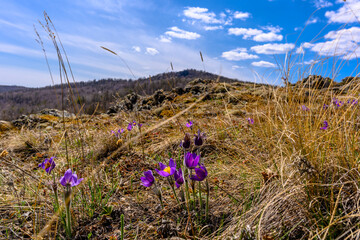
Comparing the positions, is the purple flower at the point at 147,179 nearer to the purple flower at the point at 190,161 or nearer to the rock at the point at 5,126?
the purple flower at the point at 190,161

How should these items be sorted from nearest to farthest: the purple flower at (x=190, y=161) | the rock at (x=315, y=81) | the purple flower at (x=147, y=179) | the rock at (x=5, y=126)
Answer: the purple flower at (x=190, y=161), the purple flower at (x=147, y=179), the rock at (x=315, y=81), the rock at (x=5, y=126)

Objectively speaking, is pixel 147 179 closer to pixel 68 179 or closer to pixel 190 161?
pixel 190 161

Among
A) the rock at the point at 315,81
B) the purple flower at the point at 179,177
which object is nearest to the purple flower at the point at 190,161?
the purple flower at the point at 179,177

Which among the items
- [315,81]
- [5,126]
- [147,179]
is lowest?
[5,126]

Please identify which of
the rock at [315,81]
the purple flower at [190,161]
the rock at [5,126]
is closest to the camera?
the purple flower at [190,161]

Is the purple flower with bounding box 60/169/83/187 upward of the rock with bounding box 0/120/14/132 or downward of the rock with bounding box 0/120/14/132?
upward

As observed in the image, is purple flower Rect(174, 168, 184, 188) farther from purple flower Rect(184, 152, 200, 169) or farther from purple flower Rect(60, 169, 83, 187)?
purple flower Rect(60, 169, 83, 187)

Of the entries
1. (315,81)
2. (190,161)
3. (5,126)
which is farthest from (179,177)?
(5,126)

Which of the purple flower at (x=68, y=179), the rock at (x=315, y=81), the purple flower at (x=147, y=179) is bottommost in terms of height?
the purple flower at (x=147, y=179)

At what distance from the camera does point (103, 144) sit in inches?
128

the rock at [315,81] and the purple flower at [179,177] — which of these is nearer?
the purple flower at [179,177]

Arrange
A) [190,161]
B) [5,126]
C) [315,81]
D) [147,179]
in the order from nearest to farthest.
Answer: [190,161] < [147,179] < [315,81] < [5,126]

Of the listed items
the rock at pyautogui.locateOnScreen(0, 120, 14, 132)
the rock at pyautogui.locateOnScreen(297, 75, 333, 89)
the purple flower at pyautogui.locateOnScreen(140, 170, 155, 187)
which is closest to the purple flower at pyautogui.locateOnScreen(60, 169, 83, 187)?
the purple flower at pyautogui.locateOnScreen(140, 170, 155, 187)

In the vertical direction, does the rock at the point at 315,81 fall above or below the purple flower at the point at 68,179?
above
